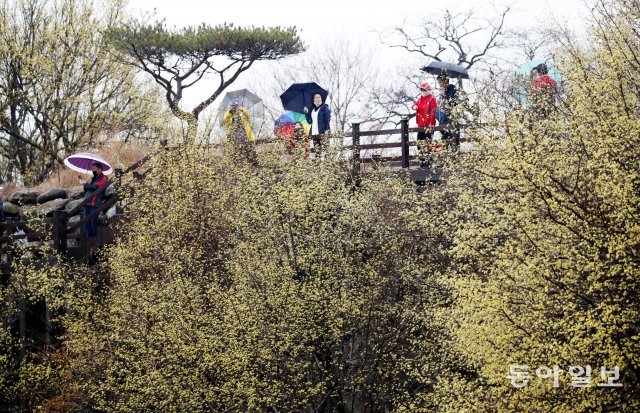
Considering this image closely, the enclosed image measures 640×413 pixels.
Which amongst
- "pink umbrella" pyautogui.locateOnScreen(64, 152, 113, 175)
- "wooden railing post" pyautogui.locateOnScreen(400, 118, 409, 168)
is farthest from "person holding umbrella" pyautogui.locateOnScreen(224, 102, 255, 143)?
"wooden railing post" pyautogui.locateOnScreen(400, 118, 409, 168)

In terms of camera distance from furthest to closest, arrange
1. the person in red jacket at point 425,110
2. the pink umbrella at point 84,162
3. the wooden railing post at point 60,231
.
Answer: the pink umbrella at point 84,162 → the wooden railing post at point 60,231 → the person in red jacket at point 425,110

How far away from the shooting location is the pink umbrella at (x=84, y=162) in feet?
70.5

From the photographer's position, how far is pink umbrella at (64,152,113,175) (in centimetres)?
2150

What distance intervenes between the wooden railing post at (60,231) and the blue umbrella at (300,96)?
620 cm

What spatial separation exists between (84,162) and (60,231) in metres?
2.55

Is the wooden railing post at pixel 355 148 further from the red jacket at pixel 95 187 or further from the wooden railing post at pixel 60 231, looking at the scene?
the wooden railing post at pixel 60 231

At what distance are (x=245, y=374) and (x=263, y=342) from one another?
2.21ft

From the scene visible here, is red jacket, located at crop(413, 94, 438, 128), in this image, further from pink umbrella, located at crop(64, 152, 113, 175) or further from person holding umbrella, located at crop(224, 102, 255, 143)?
pink umbrella, located at crop(64, 152, 113, 175)

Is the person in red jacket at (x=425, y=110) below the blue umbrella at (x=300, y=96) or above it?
below

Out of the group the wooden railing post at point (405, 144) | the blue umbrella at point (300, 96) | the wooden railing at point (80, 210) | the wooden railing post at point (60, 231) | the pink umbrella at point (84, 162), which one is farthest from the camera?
the blue umbrella at point (300, 96)

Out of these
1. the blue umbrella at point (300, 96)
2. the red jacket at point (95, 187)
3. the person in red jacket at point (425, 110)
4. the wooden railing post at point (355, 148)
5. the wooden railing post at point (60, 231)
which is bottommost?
the wooden railing post at point (60, 231)

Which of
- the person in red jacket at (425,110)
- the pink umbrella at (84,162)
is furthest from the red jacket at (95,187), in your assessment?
the person in red jacket at (425,110)

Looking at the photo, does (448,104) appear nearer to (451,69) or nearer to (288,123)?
(451,69)

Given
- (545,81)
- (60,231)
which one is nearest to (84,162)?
(60,231)
